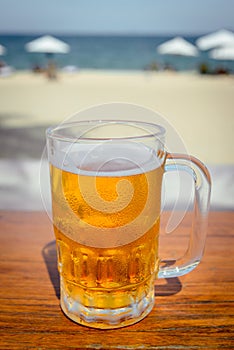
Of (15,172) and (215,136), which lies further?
(215,136)

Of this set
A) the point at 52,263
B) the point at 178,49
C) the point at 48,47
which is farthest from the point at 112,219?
the point at 178,49

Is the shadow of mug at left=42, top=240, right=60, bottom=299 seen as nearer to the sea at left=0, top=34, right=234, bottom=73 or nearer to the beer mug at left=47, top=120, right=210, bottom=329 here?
the beer mug at left=47, top=120, right=210, bottom=329

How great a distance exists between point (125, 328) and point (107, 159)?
0.26 m

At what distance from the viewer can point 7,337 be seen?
632 mm

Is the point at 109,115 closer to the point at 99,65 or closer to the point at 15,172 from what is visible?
the point at 15,172

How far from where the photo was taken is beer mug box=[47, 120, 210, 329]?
641 millimetres

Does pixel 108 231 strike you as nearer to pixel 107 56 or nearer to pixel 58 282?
pixel 58 282

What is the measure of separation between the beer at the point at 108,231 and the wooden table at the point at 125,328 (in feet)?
0.11

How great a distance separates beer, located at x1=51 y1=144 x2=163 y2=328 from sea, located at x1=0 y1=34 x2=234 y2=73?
→ 72.6ft

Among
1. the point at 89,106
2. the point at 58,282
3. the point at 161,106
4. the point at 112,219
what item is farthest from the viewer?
the point at 161,106

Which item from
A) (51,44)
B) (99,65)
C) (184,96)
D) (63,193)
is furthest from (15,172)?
(99,65)

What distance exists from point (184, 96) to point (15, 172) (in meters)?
8.16

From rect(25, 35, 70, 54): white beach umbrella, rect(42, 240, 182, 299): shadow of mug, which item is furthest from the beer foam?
rect(25, 35, 70, 54): white beach umbrella

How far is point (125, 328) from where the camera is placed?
2.19 ft
